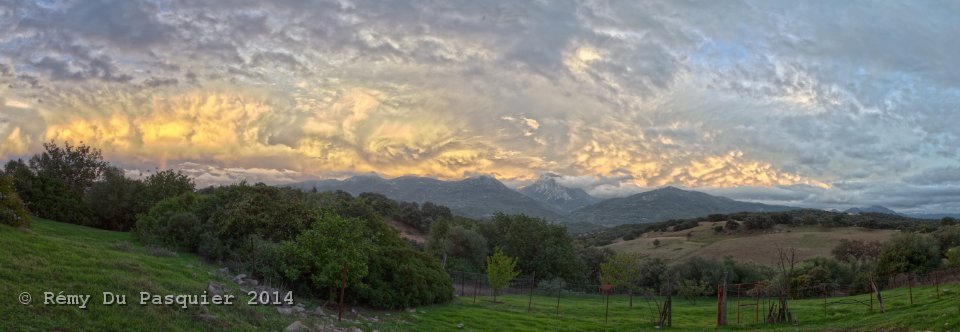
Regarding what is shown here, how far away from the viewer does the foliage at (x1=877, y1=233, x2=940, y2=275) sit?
47384mm

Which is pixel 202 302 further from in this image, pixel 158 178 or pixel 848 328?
pixel 158 178

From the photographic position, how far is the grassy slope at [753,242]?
87375 mm

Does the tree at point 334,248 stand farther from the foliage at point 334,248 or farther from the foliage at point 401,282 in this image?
the foliage at point 401,282

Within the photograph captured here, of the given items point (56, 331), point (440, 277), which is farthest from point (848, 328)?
point (56, 331)

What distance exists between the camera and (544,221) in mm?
78000

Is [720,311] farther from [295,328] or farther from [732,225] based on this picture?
[732,225]

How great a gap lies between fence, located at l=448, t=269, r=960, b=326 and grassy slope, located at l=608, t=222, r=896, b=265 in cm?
3260

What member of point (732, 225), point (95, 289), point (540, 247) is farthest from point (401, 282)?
point (732, 225)

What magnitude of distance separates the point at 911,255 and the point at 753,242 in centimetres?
5117

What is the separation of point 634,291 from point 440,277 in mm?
37316

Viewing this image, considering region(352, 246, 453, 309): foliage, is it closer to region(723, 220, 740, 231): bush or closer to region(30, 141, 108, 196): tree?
region(30, 141, 108, 196): tree

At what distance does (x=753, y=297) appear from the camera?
177 feet

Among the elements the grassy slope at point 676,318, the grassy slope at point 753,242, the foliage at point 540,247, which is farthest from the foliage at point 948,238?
the foliage at point 540,247

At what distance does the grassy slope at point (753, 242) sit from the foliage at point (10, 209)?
83418 mm
